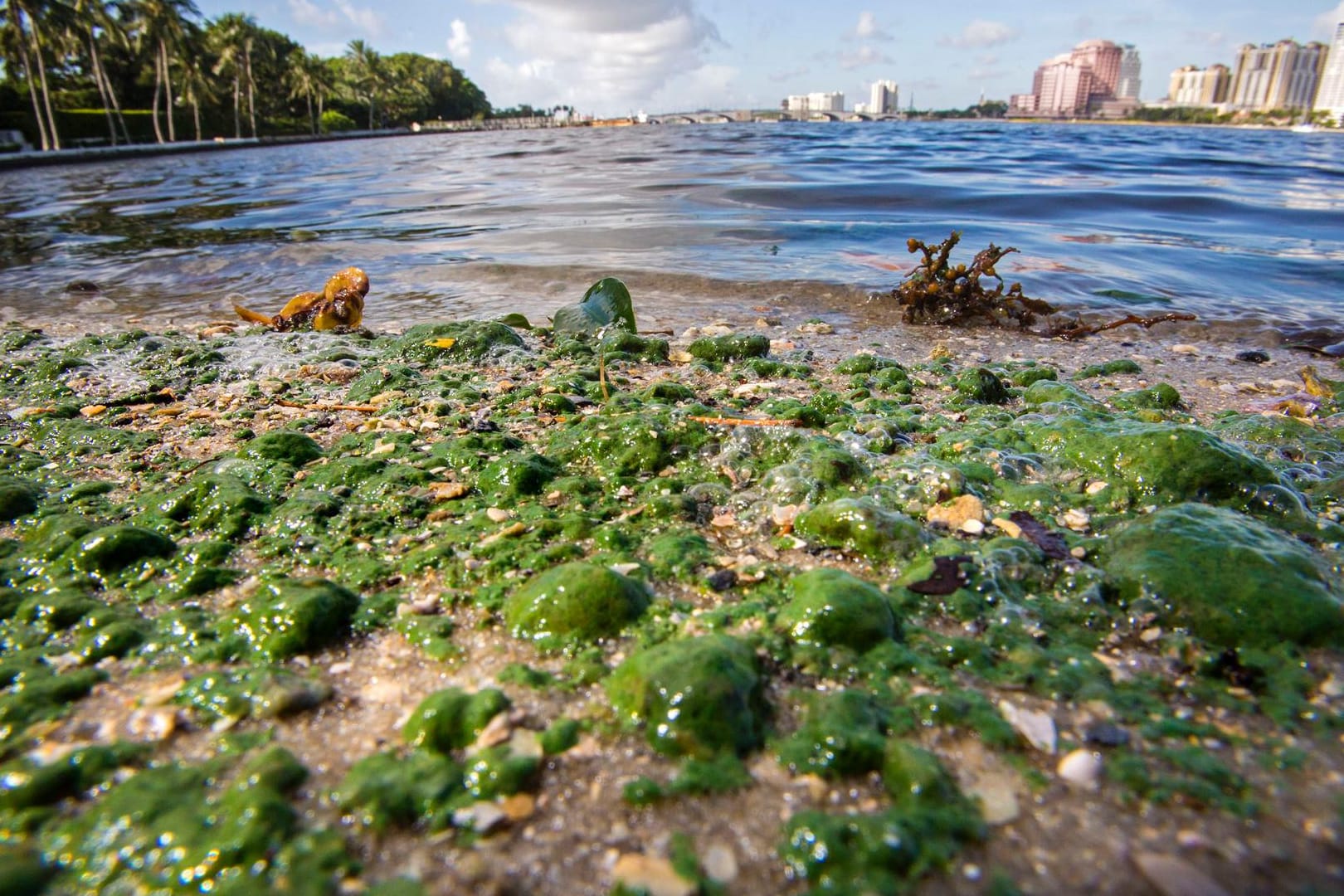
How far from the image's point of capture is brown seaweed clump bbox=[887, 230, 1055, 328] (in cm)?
450

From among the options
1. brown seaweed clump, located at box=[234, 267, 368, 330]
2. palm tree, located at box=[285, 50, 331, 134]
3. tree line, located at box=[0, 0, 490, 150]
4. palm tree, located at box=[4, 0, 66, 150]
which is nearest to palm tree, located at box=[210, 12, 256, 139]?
tree line, located at box=[0, 0, 490, 150]

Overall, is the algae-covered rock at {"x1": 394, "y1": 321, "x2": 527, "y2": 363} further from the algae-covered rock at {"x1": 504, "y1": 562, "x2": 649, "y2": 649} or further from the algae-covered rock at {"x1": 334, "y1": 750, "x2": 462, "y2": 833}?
the algae-covered rock at {"x1": 334, "y1": 750, "x2": 462, "y2": 833}

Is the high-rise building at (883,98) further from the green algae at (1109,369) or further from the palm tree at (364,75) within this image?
the green algae at (1109,369)

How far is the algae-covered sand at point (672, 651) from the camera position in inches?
42.1

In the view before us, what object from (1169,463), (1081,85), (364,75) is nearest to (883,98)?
(1081,85)

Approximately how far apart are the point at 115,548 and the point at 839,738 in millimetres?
1810

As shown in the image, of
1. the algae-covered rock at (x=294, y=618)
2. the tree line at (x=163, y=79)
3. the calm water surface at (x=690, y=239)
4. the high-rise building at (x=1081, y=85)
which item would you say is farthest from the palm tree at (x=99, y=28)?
the high-rise building at (x=1081, y=85)

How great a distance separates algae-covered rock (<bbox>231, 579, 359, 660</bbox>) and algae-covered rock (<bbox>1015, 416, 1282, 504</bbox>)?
2159 millimetres

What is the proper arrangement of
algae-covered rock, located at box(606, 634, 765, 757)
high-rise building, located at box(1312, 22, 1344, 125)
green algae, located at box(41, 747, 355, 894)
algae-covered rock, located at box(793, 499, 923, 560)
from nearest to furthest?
green algae, located at box(41, 747, 355, 894) < algae-covered rock, located at box(606, 634, 765, 757) < algae-covered rock, located at box(793, 499, 923, 560) < high-rise building, located at box(1312, 22, 1344, 125)

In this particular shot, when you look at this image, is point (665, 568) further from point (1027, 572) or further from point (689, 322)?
point (689, 322)

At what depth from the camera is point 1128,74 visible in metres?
174

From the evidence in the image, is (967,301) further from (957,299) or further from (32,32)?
(32,32)

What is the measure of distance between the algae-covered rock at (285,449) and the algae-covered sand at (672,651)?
0.01m

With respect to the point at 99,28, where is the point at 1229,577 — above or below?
below
